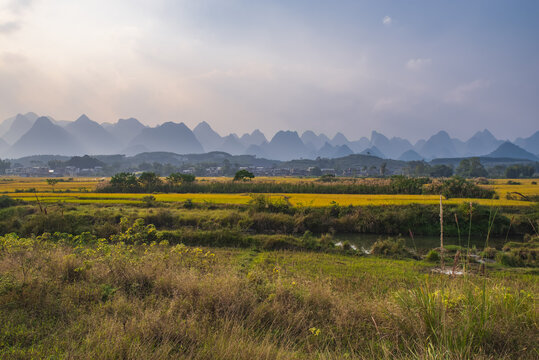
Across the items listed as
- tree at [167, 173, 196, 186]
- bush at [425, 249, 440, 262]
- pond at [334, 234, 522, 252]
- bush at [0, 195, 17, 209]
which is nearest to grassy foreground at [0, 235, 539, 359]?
bush at [425, 249, 440, 262]

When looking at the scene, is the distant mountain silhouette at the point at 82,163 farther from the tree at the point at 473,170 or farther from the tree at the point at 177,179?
the tree at the point at 473,170

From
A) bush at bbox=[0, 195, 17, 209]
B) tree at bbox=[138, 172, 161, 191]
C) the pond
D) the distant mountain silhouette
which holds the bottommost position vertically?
the pond

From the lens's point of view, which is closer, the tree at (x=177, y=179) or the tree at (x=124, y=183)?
the tree at (x=124, y=183)

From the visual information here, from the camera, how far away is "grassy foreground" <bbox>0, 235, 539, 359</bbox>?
3176mm

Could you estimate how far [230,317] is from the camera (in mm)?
4273

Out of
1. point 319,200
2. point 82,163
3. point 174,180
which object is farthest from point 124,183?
point 82,163

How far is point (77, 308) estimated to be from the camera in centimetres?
436

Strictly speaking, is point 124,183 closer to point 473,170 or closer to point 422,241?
point 422,241

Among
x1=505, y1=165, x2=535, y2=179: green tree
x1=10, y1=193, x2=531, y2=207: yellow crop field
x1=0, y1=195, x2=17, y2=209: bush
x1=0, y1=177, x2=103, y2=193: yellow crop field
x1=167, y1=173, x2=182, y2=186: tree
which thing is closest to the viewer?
x1=0, y1=195, x2=17, y2=209: bush

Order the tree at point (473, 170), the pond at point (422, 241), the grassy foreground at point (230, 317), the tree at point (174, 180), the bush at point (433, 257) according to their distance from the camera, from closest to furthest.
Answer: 1. the grassy foreground at point (230, 317)
2. the bush at point (433, 257)
3. the pond at point (422, 241)
4. the tree at point (174, 180)
5. the tree at point (473, 170)

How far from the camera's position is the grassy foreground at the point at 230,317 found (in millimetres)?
3176

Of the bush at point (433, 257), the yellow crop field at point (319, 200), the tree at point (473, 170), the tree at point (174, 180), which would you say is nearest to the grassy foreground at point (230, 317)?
the bush at point (433, 257)

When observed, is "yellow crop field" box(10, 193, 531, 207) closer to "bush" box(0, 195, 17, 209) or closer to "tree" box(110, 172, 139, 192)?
"bush" box(0, 195, 17, 209)

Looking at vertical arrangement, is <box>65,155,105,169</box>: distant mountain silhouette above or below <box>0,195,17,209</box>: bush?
above
